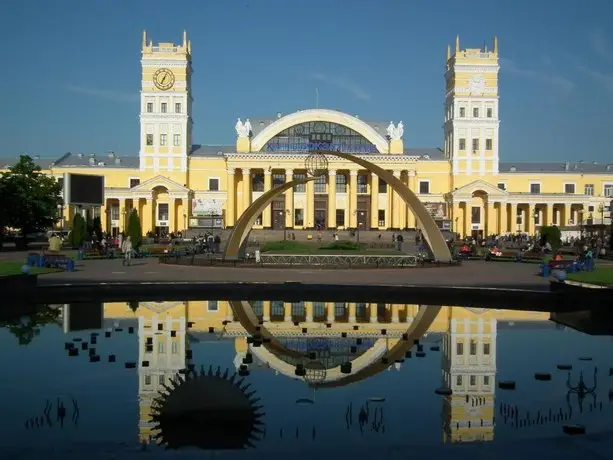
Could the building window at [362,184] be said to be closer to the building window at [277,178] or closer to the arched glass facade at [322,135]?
the arched glass facade at [322,135]

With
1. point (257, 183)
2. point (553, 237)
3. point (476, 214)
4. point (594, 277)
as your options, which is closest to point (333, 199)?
point (257, 183)

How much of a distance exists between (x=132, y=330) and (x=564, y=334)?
32.5ft

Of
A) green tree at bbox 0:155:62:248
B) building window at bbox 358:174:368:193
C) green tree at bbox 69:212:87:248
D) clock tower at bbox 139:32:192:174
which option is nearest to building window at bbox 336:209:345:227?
building window at bbox 358:174:368:193

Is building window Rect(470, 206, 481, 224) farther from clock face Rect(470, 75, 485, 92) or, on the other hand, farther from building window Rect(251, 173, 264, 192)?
building window Rect(251, 173, 264, 192)

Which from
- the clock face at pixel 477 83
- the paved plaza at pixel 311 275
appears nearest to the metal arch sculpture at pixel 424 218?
the paved plaza at pixel 311 275

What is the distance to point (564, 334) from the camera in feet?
57.2

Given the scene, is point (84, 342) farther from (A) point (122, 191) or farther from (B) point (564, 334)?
(A) point (122, 191)

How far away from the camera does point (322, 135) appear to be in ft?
288

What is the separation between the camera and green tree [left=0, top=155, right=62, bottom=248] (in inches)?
2296

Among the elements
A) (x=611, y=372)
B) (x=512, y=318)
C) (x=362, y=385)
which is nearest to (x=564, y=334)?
(x=512, y=318)

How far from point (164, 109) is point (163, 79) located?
344 cm

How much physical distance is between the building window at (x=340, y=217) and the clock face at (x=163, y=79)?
24.5 meters

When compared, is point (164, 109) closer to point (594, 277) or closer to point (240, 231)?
point (240, 231)

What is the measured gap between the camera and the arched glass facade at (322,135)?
8831 centimetres
